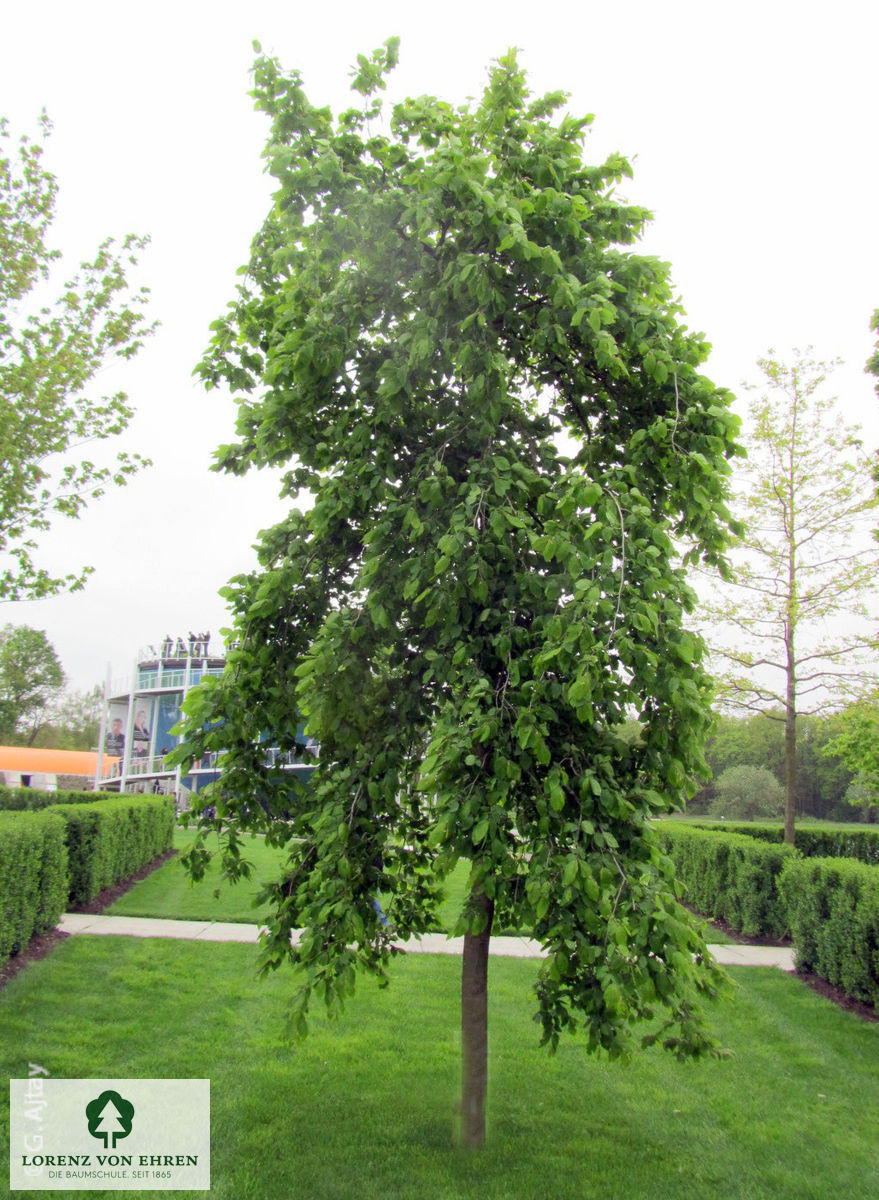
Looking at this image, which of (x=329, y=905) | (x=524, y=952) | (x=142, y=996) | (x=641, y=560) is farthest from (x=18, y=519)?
(x=641, y=560)

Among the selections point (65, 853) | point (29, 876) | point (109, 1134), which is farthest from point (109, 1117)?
point (65, 853)

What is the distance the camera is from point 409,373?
396 centimetres

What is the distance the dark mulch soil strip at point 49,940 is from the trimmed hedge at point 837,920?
8225 mm

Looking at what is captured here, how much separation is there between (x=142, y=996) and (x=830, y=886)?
722 centimetres

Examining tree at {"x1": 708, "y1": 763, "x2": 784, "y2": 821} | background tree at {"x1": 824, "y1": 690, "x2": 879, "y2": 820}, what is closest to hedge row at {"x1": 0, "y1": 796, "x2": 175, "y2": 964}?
background tree at {"x1": 824, "y1": 690, "x2": 879, "y2": 820}

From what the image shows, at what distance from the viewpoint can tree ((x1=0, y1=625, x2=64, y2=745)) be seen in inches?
2168

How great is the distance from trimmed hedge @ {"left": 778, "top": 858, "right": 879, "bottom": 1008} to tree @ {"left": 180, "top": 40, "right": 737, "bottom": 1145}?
5.07m

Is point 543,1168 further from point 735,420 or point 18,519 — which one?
point 18,519

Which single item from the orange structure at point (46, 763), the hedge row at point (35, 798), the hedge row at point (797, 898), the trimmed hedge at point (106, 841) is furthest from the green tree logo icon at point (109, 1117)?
the orange structure at point (46, 763)

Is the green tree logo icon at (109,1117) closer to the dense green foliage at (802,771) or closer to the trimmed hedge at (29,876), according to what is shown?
the trimmed hedge at (29,876)

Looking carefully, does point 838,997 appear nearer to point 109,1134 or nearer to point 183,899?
point 109,1134

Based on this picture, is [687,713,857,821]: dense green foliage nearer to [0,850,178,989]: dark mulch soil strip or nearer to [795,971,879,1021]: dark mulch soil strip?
[795,971,879,1021]: dark mulch soil strip

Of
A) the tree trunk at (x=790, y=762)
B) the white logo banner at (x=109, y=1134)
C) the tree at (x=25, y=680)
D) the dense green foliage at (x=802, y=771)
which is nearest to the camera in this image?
the white logo banner at (x=109, y=1134)

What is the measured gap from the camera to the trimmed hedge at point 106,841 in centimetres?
1083
